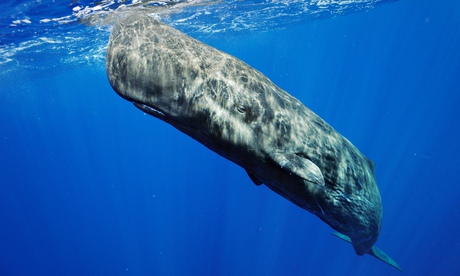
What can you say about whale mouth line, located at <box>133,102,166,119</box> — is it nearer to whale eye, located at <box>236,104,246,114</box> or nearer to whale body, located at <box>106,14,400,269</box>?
whale body, located at <box>106,14,400,269</box>

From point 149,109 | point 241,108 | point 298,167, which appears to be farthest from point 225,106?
point 298,167

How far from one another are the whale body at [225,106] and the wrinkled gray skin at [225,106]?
0.01 meters

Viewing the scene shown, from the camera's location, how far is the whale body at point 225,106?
377cm

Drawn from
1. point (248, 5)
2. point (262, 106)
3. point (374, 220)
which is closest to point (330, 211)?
point (374, 220)

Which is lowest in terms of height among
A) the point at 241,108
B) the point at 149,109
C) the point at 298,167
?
the point at 298,167

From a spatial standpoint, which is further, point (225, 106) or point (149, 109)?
point (225, 106)

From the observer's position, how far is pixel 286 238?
35219 mm

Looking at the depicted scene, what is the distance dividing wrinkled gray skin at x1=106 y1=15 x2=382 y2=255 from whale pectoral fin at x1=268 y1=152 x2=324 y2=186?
1 centimetres

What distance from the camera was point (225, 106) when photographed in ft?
13.3

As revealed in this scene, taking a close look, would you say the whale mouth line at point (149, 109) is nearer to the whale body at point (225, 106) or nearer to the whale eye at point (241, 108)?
the whale body at point (225, 106)

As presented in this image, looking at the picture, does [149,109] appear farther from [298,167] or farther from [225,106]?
[298,167]

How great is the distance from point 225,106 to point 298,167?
1.26 meters

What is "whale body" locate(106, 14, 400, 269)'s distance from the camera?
377cm

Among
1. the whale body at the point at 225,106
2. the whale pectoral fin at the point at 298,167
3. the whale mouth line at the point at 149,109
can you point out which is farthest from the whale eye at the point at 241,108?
the whale mouth line at the point at 149,109
